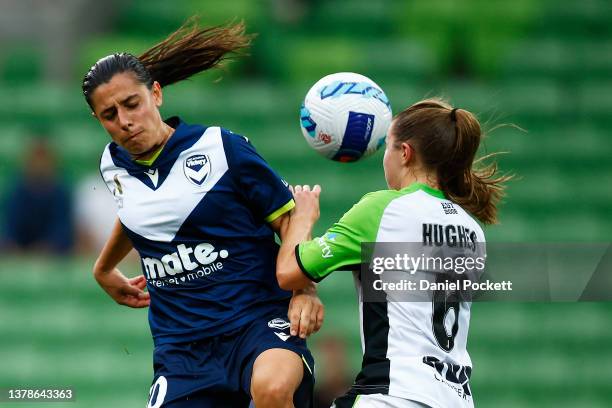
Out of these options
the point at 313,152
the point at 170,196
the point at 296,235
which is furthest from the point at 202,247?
the point at 313,152

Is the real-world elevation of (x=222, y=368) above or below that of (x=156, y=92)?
below

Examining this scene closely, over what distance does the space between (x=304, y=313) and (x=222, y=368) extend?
0.35 metres

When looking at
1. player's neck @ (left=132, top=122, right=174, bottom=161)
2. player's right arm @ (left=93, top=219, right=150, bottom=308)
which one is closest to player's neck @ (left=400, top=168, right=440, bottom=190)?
player's neck @ (left=132, top=122, right=174, bottom=161)

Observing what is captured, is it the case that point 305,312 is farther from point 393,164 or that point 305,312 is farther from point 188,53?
point 188,53

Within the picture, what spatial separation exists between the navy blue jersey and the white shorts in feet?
1.94

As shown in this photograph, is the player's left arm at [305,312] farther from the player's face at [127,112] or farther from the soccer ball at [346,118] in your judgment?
the player's face at [127,112]

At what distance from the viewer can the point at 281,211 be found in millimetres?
4277

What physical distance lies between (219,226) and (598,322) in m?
5.14

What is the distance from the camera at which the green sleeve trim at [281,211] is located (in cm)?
427

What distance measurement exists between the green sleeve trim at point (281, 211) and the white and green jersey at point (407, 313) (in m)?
0.26

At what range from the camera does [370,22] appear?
10.6 m

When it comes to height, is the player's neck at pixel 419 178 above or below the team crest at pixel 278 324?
above

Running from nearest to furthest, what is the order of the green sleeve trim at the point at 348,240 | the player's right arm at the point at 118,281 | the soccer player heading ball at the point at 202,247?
1. the green sleeve trim at the point at 348,240
2. the soccer player heading ball at the point at 202,247
3. the player's right arm at the point at 118,281

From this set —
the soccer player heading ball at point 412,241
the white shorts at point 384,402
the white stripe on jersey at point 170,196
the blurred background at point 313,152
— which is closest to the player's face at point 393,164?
the soccer player heading ball at point 412,241
